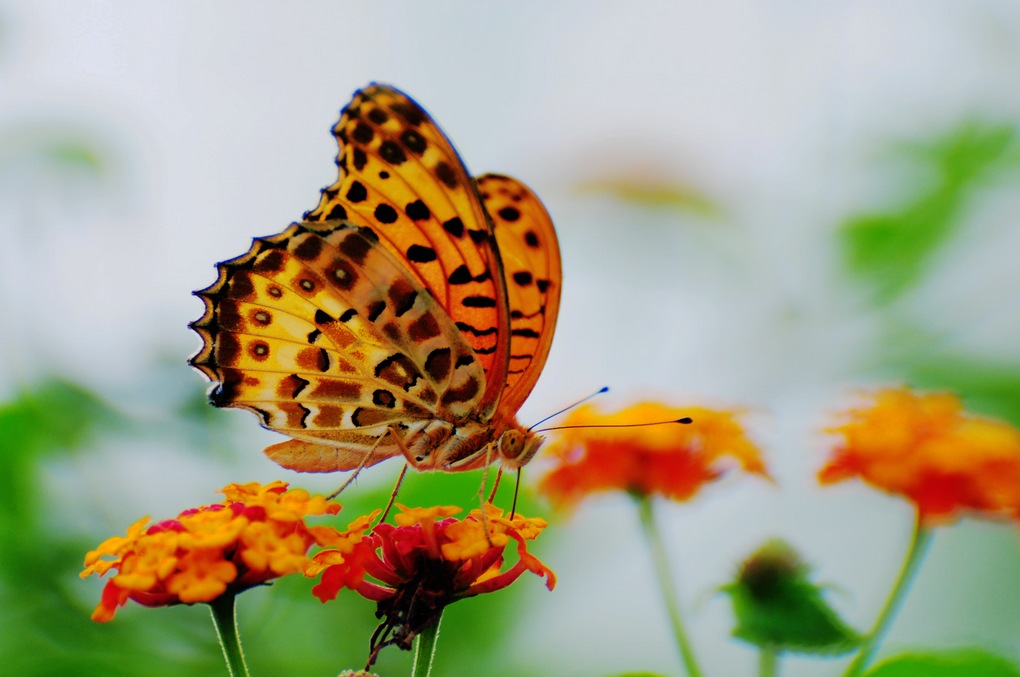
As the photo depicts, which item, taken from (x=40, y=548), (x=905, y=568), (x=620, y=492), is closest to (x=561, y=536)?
(x=620, y=492)

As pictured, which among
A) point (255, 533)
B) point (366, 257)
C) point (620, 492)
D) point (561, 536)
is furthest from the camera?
point (561, 536)

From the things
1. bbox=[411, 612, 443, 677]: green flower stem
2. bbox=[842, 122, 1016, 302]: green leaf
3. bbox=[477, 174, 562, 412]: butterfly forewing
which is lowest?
bbox=[411, 612, 443, 677]: green flower stem

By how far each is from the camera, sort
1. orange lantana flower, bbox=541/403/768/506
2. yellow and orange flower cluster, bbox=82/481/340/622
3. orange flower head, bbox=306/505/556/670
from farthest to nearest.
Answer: orange lantana flower, bbox=541/403/768/506 < orange flower head, bbox=306/505/556/670 < yellow and orange flower cluster, bbox=82/481/340/622

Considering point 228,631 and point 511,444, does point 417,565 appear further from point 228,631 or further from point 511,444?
point 511,444

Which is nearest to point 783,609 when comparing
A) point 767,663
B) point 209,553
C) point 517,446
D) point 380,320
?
point 767,663

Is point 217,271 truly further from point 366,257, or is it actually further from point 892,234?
point 892,234

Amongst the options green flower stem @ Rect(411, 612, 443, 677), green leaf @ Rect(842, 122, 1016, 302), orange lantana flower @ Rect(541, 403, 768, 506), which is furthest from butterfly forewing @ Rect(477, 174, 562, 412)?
green leaf @ Rect(842, 122, 1016, 302)

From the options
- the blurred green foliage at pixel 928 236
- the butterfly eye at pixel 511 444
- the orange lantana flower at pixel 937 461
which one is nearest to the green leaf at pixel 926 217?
the blurred green foliage at pixel 928 236

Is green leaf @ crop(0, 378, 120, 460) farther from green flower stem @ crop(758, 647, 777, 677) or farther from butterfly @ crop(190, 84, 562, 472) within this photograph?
green flower stem @ crop(758, 647, 777, 677)
